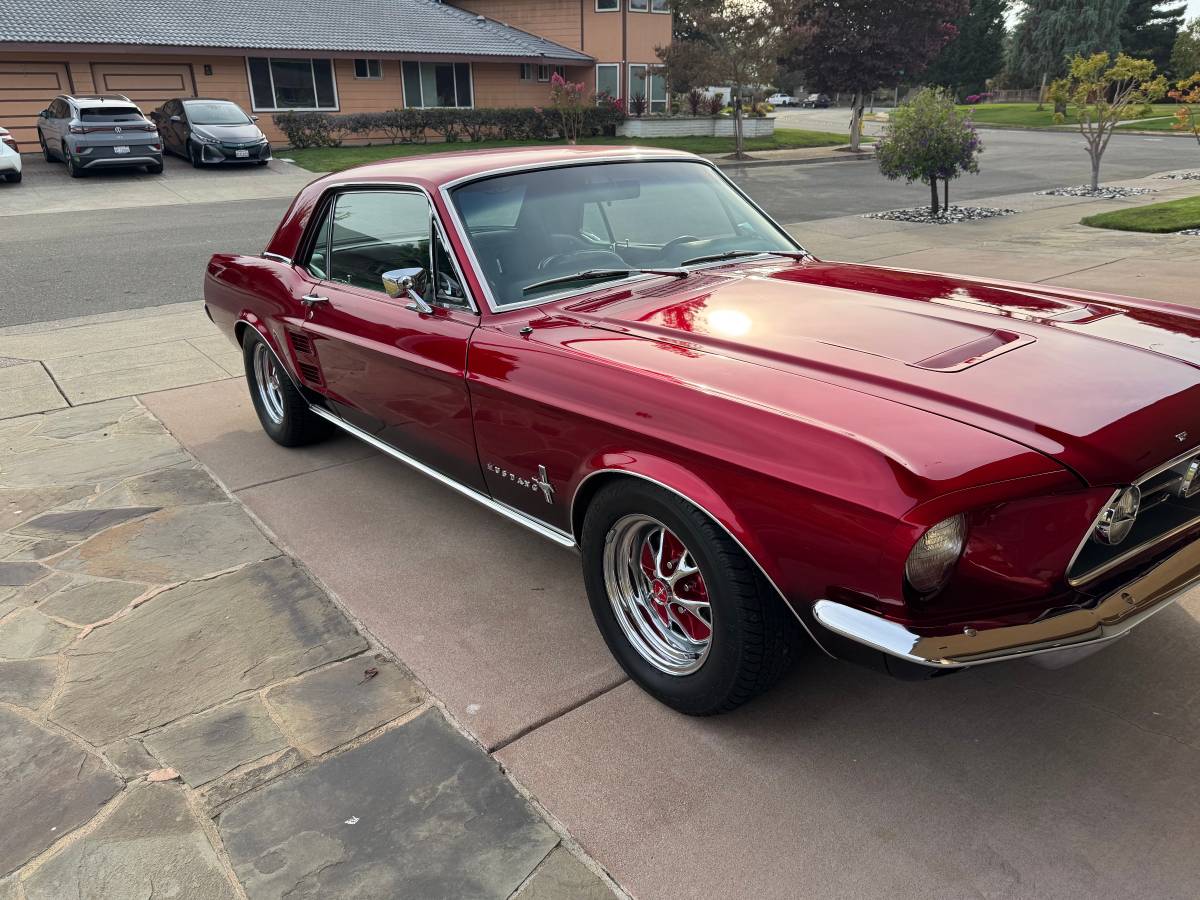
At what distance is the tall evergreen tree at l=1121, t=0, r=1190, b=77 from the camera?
54.0 meters

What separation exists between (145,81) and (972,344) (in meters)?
28.1

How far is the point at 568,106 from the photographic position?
25312 millimetres

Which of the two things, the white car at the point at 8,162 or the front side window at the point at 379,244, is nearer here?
the front side window at the point at 379,244

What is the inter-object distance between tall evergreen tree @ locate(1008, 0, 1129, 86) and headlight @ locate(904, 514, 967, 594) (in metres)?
56.9

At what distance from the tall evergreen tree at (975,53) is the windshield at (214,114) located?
55567 millimetres

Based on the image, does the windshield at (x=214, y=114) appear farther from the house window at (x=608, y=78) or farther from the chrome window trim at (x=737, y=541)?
the chrome window trim at (x=737, y=541)

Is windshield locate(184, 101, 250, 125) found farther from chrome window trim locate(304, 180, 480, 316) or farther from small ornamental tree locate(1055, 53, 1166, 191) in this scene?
chrome window trim locate(304, 180, 480, 316)

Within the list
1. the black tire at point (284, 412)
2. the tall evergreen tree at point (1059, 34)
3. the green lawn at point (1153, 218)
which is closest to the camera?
the black tire at point (284, 412)

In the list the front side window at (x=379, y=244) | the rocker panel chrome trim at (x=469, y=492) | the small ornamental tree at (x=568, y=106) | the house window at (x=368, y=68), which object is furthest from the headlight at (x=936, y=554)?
the house window at (x=368, y=68)

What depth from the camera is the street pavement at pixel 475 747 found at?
2174 mm

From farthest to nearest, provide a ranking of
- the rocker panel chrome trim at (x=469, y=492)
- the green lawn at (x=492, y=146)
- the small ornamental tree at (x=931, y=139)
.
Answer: the green lawn at (x=492, y=146) < the small ornamental tree at (x=931, y=139) < the rocker panel chrome trim at (x=469, y=492)

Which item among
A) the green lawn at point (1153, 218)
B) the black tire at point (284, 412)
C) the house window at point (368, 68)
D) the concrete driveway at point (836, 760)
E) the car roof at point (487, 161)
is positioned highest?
the house window at point (368, 68)

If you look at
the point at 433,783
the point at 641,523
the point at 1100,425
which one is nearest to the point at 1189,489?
the point at 1100,425

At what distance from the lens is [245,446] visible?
5141 mm
